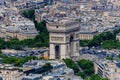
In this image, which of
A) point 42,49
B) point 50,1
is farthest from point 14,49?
point 50,1

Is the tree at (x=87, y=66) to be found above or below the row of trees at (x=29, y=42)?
above

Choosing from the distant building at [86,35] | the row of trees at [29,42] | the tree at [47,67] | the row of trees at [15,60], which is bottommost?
the distant building at [86,35]

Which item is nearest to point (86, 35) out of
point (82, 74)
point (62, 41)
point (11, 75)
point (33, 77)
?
point (62, 41)

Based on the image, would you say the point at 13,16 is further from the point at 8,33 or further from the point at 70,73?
the point at 70,73

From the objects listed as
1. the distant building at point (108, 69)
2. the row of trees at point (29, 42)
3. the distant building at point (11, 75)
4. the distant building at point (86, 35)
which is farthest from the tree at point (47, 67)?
the distant building at point (86, 35)

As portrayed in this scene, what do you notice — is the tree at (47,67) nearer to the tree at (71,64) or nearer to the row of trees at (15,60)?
the tree at (71,64)

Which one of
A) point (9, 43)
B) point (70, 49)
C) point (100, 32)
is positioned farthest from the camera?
point (100, 32)

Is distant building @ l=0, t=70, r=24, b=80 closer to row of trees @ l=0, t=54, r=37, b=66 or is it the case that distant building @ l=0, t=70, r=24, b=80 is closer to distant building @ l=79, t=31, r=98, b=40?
row of trees @ l=0, t=54, r=37, b=66

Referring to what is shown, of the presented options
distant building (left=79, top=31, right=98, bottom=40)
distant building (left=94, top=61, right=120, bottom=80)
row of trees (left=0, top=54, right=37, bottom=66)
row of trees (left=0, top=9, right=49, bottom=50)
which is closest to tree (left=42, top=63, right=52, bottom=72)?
row of trees (left=0, top=54, right=37, bottom=66)
